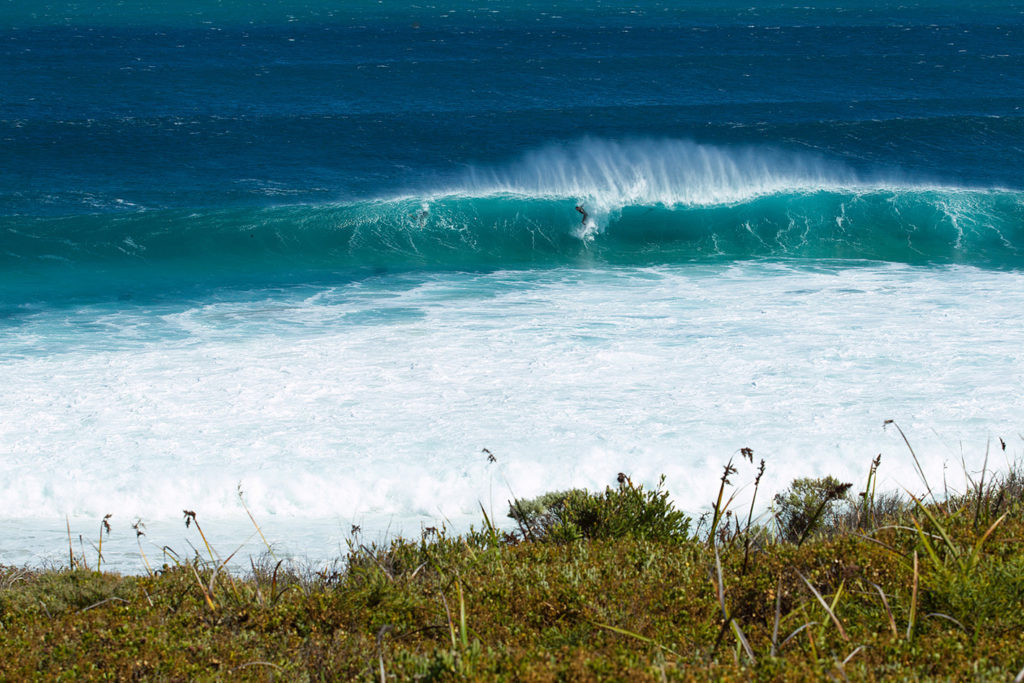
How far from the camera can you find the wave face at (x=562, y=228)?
17672 mm

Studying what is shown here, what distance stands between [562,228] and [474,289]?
18.0 ft

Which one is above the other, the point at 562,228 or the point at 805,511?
the point at 562,228

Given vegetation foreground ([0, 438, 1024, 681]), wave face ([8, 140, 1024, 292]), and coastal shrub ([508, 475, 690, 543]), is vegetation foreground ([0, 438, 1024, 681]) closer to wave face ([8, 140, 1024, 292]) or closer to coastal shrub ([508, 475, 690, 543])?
coastal shrub ([508, 475, 690, 543])

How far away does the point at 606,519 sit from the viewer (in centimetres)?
517

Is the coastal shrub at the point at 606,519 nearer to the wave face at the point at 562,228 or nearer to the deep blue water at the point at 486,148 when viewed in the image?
the deep blue water at the point at 486,148

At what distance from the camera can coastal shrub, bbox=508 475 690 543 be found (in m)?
5.08

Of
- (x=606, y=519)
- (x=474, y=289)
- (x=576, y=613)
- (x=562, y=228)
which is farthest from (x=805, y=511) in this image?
(x=562, y=228)

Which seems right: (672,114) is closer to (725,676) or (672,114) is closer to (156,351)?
(156,351)

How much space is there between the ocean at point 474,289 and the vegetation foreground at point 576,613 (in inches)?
67.6

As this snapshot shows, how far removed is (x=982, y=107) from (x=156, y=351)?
32713 mm

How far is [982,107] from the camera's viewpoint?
1341 inches

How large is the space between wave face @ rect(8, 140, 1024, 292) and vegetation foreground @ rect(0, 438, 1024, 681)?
12983 millimetres

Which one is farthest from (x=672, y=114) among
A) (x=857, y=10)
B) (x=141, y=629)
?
(x=857, y=10)

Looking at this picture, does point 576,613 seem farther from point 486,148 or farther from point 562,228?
point 486,148
